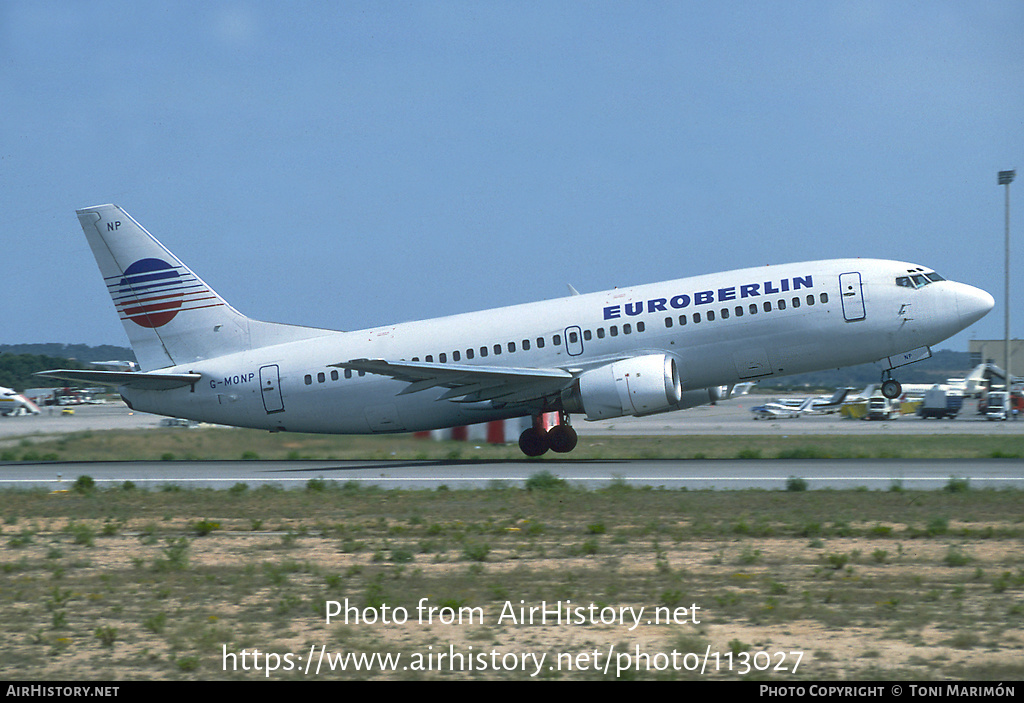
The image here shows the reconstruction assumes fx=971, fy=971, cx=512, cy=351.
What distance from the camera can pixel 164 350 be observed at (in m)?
31.0

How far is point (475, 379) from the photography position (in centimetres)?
2689

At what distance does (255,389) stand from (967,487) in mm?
20002

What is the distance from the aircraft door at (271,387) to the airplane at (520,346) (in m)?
0.04

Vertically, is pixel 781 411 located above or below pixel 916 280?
below

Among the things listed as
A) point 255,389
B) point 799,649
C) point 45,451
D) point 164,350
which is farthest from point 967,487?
point 45,451

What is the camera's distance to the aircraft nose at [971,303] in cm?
2677

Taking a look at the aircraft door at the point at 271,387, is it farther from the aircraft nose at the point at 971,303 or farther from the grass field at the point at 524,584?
the aircraft nose at the point at 971,303

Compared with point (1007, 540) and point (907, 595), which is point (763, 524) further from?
point (907, 595)

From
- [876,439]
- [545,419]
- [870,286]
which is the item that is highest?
[870,286]

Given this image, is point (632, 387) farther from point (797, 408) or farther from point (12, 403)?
point (12, 403)

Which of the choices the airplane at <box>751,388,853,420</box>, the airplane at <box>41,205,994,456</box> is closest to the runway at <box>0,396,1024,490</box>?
the airplane at <box>41,205,994,456</box>

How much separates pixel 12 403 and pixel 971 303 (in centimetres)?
8628

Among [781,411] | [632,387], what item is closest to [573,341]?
[632,387]

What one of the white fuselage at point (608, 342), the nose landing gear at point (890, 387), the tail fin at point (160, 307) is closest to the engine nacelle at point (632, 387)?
the white fuselage at point (608, 342)
